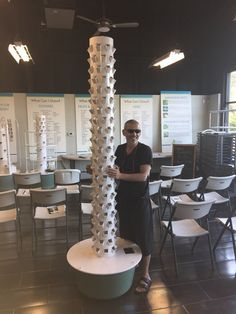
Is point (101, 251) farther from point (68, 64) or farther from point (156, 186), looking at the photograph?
point (68, 64)

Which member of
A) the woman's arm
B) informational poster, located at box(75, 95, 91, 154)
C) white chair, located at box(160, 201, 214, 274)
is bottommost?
white chair, located at box(160, 201, 214, 274)

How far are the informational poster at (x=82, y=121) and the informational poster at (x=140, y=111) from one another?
36.3 inches

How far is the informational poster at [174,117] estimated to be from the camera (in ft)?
24.4

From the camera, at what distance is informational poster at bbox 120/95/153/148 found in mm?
7219

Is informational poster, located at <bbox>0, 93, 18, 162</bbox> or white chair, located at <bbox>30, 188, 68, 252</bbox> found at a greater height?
informational poster, located at <bbox>0, 93, 18, 162</bbox>

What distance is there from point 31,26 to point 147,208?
3.99 metres

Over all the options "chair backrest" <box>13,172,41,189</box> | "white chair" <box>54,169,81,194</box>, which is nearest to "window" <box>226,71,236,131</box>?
"white chair" <box>54,169,81,194</box>

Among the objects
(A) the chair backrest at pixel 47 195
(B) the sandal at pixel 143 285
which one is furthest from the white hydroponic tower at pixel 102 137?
(A) the chair backrest at pixel 47 195

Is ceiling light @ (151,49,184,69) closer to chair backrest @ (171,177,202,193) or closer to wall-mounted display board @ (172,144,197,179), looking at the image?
wall-mounted display board @ (172,144,197,179)

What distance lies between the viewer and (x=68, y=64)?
6797 millimetres

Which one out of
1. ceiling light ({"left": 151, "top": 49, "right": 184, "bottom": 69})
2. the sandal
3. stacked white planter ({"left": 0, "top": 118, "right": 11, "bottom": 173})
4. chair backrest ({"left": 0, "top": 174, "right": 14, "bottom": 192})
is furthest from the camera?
stacked white planter ({"left": 0, "top": 118, "right": 11, "bottom": 173})

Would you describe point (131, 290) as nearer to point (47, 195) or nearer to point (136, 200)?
point (136, 200)

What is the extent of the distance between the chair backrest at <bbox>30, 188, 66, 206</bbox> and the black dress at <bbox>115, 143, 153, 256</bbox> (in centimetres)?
95

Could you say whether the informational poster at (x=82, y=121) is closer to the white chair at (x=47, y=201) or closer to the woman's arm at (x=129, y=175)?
the white chair at (x=47, y=201)
